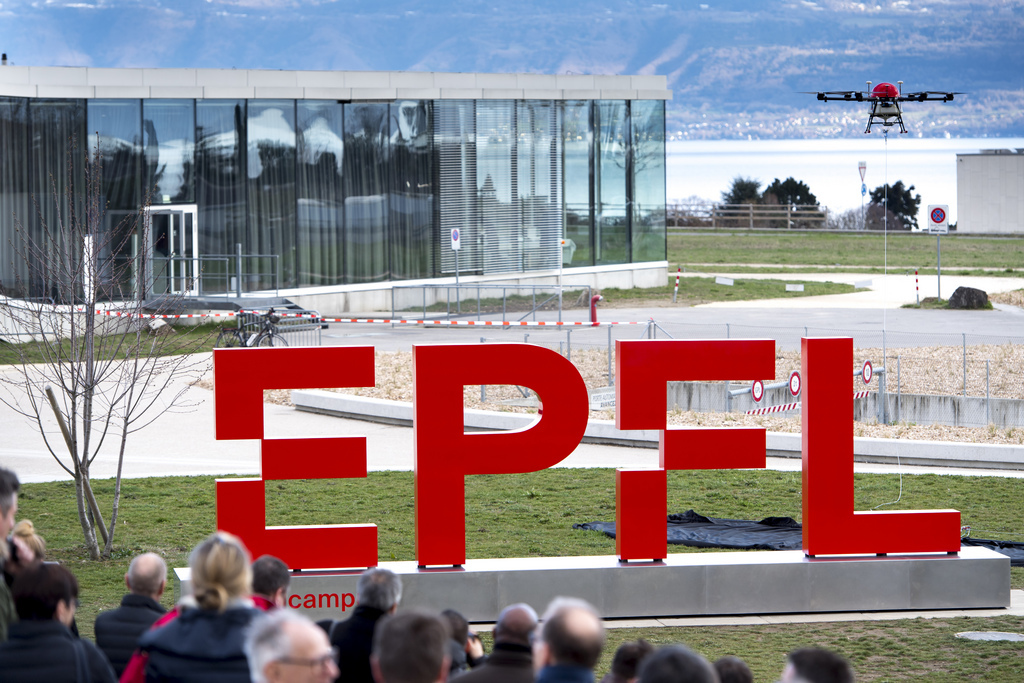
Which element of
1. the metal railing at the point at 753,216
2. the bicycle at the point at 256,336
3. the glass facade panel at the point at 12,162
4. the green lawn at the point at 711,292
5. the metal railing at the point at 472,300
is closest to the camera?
the bicycle at the point at 256,336

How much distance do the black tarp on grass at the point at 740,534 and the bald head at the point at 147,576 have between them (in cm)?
824

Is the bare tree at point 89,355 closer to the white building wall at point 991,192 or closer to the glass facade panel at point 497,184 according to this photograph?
the glass facade panel at point 497,184

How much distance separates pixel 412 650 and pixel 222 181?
32842 mm

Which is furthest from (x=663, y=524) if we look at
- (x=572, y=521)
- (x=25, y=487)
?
(x=25, y=487)

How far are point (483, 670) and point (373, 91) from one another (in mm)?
34341

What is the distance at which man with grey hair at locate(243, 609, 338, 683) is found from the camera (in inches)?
181

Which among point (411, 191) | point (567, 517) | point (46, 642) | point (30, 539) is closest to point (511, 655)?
point (46, 642)

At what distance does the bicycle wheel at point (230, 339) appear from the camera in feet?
87.1

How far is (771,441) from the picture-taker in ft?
64.7

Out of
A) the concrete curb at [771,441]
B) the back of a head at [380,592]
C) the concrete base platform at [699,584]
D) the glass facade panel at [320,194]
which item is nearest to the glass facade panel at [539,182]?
the glass facade panel at [320,194]

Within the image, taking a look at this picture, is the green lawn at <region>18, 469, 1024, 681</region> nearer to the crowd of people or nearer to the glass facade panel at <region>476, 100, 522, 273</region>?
the crowd of people

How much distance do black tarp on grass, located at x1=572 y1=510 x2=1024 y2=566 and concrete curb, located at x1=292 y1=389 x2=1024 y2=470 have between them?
9.55 ft

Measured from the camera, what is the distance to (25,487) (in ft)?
56.1

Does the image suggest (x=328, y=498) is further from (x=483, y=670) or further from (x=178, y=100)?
(x=178, y=100)
